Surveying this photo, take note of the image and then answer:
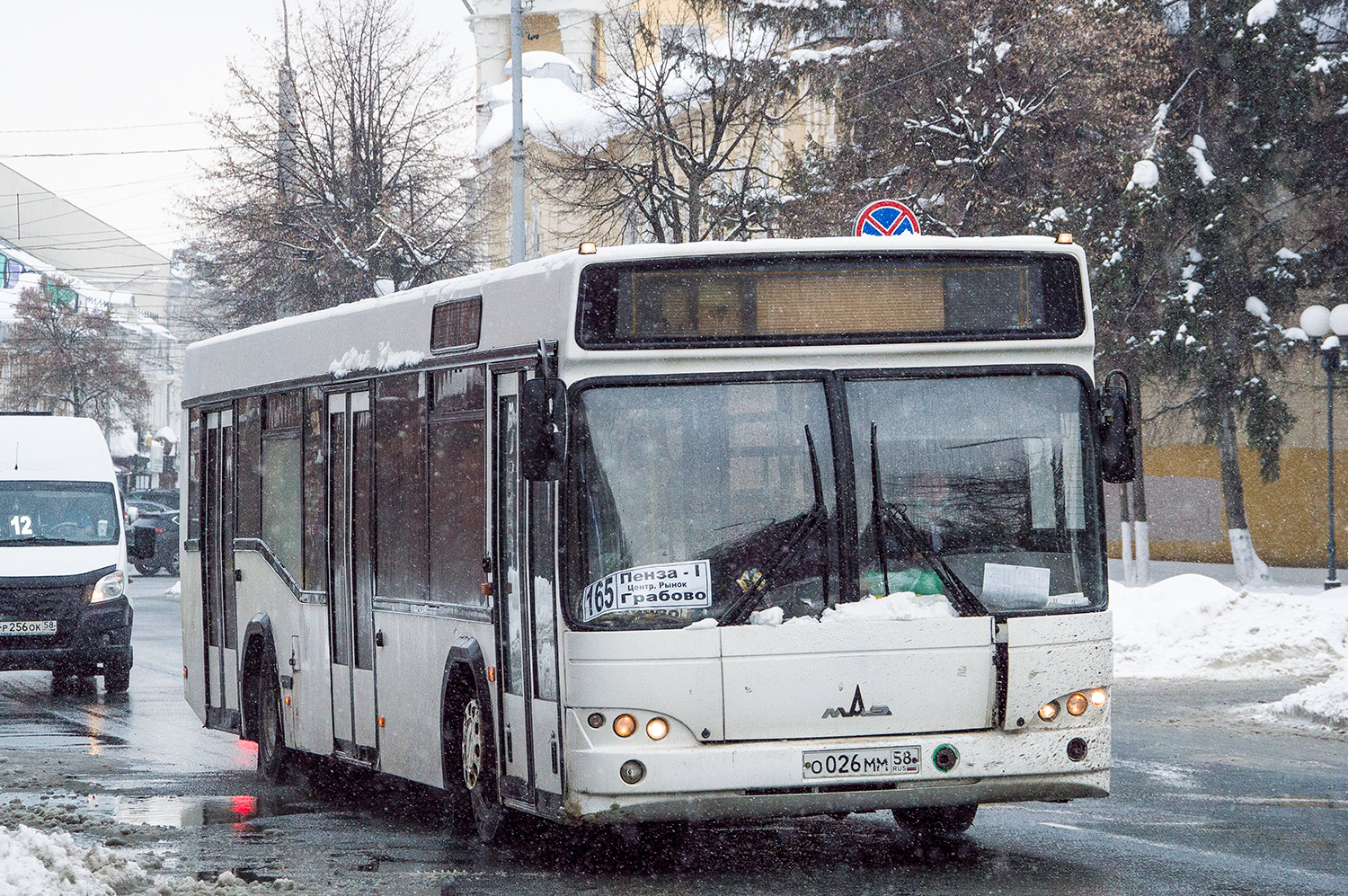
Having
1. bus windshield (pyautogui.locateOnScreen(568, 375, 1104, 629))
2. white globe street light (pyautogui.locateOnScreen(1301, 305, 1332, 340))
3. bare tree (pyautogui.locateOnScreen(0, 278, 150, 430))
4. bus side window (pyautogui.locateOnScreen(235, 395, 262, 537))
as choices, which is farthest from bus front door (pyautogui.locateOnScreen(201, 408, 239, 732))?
bare tree (pyautogui.locateOnScreen(0, 278, 150, 430))

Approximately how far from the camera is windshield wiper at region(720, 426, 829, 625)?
7824mm

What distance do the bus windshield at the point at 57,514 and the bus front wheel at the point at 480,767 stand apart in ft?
34.4

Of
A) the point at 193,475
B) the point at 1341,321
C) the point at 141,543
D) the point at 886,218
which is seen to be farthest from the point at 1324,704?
the point at 1341,321

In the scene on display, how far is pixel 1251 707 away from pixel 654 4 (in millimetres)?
22621

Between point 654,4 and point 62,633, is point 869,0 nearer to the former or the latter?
point 654,4

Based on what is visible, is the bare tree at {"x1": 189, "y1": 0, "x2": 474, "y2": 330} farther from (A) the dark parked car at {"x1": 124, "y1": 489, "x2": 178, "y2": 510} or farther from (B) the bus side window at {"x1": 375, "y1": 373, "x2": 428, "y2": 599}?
(B) the bus side window at {"x1": 375, "y1": 373, "x2": 428, "y2": 599}

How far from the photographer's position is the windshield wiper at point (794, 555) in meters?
7.82

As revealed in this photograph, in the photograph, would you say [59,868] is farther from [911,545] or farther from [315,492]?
[315,492]

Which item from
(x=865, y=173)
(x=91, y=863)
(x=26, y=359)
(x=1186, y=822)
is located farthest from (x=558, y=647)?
(x=26, y=359)

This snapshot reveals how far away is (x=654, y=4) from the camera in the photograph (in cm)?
3569

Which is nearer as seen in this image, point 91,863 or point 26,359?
point 91,863

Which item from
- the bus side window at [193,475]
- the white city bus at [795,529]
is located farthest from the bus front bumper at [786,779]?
the bus side window at [193,475]

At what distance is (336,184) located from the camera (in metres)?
40.8

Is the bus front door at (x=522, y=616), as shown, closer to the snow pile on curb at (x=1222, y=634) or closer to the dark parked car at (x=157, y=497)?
the snow pile on curb at (x=1222, y=634)
